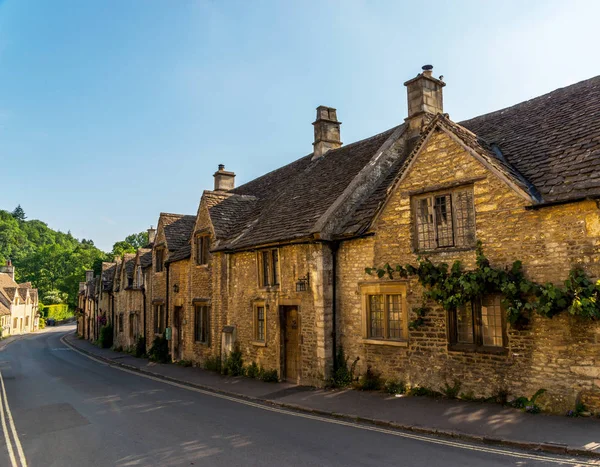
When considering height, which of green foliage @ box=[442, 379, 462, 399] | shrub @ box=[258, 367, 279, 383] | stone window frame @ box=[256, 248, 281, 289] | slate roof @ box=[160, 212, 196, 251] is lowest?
shrub @ box=[258, 367, 279, 383]

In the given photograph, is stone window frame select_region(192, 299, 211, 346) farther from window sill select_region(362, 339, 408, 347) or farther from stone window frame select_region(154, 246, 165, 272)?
window sill select_region(362, 339, 408, 347)

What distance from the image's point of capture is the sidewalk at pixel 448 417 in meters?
7.87

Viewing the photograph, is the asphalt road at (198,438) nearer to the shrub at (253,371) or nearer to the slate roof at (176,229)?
the shrub at (253,371)

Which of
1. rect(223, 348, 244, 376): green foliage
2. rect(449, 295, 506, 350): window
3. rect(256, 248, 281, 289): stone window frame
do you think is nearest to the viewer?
rect(449, 295, 506, 350): window

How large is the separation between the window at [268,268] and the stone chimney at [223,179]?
1430 cm

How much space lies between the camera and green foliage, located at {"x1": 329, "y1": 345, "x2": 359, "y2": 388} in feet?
44.1

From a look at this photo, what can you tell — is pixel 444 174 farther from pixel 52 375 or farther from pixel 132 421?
pixel 52 375

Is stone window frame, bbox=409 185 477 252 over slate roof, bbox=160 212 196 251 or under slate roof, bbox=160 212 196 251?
under

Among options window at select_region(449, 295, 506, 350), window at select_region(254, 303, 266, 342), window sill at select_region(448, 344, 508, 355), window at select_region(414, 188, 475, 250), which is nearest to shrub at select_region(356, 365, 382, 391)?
window sill at select_region(448, 344, 508, 355)

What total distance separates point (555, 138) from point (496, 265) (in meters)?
3.76

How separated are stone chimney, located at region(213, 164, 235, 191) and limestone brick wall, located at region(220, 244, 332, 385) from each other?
11996 mm

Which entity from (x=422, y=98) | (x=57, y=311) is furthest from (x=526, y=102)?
(x=57, y=311)

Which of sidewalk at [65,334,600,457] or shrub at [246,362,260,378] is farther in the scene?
shrub at [246,362,260,378]

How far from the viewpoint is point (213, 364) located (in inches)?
758
